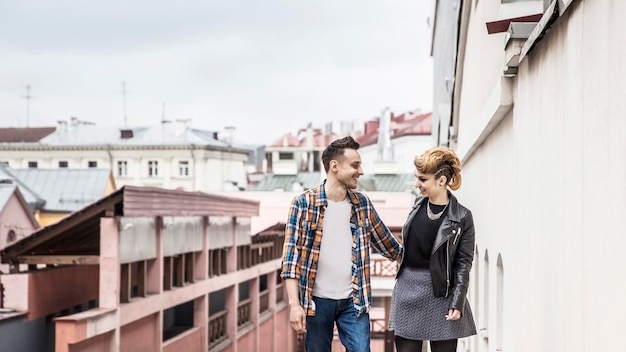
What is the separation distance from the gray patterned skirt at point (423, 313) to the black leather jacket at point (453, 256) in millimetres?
73

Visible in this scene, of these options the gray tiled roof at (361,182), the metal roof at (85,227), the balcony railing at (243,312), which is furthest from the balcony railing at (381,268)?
the gray tiled roof at (361,182)

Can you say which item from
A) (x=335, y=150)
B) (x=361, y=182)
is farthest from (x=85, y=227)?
(x=361, y=182)

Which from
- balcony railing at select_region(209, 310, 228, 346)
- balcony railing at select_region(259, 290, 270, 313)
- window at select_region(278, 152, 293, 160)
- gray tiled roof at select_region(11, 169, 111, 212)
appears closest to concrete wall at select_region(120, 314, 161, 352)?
balcony railing at select_region(209, 310, 228, 346)

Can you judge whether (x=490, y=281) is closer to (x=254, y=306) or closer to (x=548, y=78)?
(x=548, y=78)

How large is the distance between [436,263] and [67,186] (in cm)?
4849

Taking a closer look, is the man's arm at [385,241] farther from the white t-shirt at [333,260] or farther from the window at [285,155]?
the window at [285,155]

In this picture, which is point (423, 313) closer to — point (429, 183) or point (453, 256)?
point (453, 256)

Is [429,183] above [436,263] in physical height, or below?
above

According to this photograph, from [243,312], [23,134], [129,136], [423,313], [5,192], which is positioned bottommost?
[243,312]

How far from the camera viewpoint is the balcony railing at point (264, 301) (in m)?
30.7

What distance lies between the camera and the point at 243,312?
27.7m

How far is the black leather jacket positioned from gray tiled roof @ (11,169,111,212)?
45.2 meters

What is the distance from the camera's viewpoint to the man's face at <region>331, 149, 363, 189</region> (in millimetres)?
5633

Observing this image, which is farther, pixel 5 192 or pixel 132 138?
pixel 132 138
